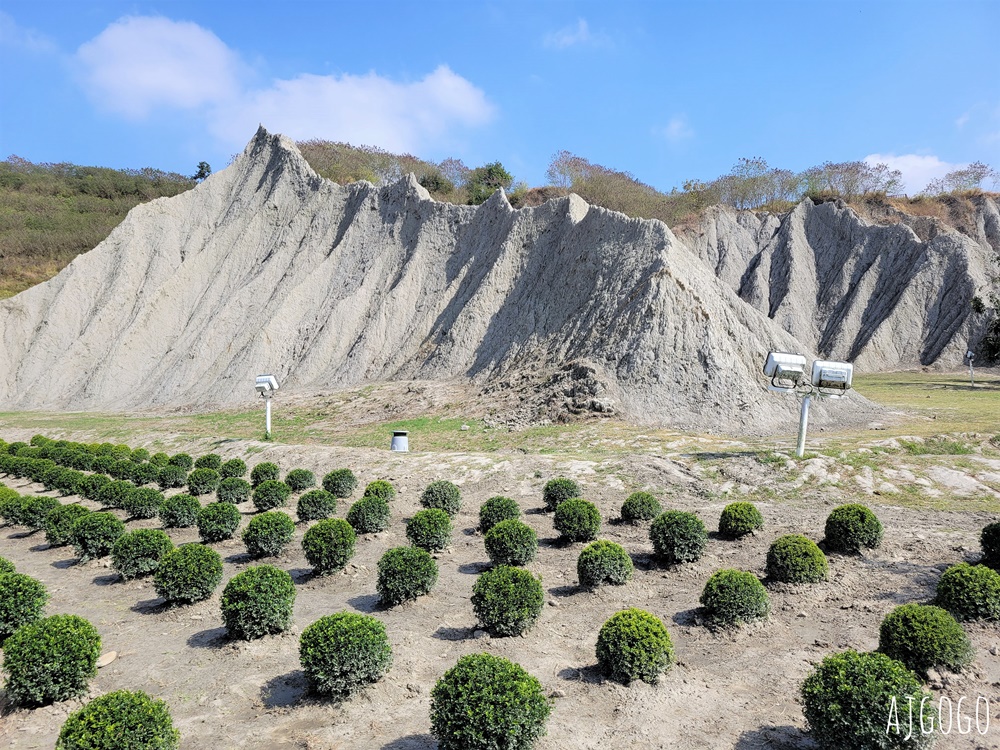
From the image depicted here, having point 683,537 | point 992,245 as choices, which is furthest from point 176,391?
point 992,245

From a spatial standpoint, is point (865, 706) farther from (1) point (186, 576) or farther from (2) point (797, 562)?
(1) point (186, 576)

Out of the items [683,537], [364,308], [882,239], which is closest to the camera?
[683,537]

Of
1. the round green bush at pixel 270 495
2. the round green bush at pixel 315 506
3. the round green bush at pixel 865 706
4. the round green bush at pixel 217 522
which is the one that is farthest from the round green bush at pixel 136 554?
the round green bush at pixel 865 706

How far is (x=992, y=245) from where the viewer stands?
61.9m

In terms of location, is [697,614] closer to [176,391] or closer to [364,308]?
[364,308]

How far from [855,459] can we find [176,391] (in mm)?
40197

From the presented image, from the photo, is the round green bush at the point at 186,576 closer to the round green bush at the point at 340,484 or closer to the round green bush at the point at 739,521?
the round green bush at the point at 340,484

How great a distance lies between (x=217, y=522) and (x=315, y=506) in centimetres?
223

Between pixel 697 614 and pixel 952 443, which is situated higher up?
pixel 952 443

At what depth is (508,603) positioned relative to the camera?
27.6 ft

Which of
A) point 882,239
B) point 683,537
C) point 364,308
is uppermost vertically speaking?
point 882,239

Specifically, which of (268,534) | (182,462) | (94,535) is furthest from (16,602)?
(182,462)

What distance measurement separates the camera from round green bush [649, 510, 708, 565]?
10992 mm

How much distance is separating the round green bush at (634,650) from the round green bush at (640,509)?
20.7ft
